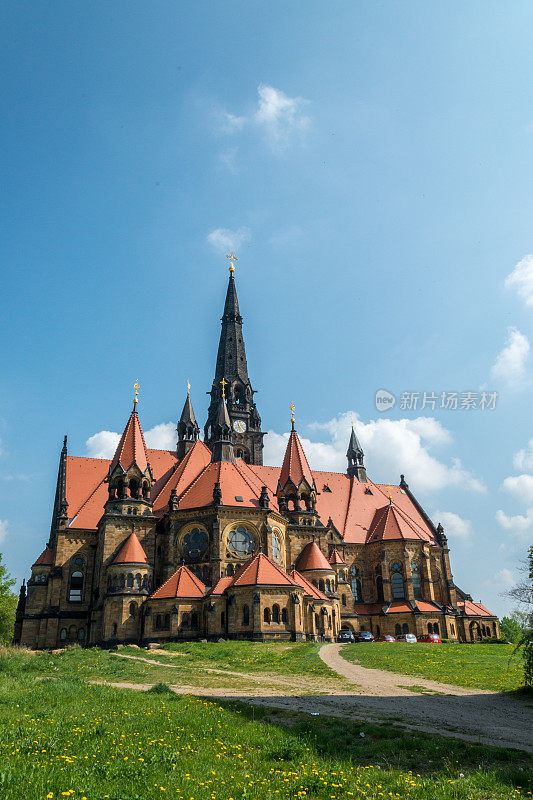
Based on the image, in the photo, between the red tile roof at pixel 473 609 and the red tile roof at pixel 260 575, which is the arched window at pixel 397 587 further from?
the red tile roof at pixel 260 575

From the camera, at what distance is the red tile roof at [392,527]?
223 feet

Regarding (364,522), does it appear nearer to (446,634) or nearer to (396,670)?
(446,634)

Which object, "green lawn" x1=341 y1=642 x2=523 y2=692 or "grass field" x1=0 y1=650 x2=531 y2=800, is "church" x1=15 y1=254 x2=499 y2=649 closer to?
"green lawn" x1=341 y1=642 x2=523 y2=692

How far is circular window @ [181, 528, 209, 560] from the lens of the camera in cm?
5404

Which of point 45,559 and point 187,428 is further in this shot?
point 187,428

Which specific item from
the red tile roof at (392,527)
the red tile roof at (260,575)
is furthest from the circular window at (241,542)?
the red tile roof at (392,527)

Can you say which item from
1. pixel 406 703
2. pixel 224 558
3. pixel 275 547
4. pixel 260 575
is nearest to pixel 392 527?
pixel 275 547

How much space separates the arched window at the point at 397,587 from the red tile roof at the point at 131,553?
28209mm

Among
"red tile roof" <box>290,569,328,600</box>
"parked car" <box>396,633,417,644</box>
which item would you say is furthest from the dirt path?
"parked car" <box>396,633,417,644</box>

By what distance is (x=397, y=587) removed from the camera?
66.1 metres

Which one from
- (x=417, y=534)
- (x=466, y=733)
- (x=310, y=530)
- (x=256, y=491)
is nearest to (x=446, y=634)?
(x=417, y=534)

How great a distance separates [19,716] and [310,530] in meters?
49.7

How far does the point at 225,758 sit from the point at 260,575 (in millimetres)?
37658

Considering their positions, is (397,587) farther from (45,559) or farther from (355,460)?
(45,559)
